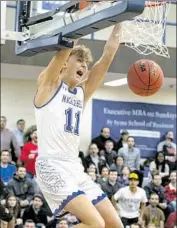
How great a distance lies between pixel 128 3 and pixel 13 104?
11155mm

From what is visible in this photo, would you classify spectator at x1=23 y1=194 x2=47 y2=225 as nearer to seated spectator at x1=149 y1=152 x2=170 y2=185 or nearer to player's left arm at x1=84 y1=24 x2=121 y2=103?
seated spectator at x1=149 y1=152 x2=170 y2=185

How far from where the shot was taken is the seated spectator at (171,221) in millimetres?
11555

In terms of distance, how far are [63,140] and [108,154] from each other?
28.8 feet

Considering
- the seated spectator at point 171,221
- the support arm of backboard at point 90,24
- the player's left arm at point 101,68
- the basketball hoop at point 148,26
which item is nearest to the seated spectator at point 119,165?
the seated spectator at point 171,221

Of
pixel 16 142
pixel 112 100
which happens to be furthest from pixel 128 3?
pixel 112 100

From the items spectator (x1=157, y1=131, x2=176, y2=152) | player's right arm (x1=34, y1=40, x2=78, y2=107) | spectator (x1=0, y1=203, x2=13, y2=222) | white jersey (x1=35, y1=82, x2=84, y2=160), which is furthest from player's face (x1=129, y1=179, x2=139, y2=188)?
player's right arm (x1=34, y1=40, x2=78, y2=107)

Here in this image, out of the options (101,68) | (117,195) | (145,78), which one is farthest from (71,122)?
(117,195)

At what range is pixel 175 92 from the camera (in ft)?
53.4

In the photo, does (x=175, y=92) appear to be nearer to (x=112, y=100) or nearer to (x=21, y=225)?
(x=112, y=100)

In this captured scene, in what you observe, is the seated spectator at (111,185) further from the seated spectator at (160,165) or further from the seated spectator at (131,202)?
the seated spectator at (160,165)

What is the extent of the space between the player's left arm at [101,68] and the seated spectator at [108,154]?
7.87 metres

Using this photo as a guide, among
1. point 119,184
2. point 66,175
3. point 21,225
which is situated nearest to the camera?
point 66,175

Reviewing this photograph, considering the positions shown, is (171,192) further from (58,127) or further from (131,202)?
(58,127)

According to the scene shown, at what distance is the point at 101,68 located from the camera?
544 cm
